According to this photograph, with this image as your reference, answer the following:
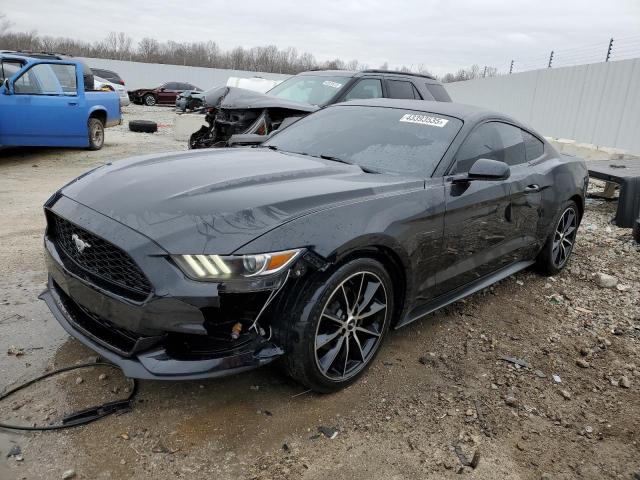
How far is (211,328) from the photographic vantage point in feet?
7.78

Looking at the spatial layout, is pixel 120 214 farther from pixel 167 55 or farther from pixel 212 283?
pixel 167 55

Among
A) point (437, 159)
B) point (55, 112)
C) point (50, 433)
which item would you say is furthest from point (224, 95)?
point (50, 433)

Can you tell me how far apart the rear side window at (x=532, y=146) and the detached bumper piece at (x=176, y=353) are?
3.02m

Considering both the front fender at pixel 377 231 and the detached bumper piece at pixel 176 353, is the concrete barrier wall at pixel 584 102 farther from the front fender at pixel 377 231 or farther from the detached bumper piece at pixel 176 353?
the detached bumper piece at pixel 176 353

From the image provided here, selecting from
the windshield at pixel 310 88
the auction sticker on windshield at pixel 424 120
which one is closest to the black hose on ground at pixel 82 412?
the auction sticker on windshield at pixel 424 120

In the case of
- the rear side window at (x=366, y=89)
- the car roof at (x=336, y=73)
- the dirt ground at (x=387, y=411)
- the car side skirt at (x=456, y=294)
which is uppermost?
the car roof at (x=336, y=73)

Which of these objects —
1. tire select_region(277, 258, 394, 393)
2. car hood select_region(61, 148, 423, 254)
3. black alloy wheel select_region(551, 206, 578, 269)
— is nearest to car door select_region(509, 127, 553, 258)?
black alloy wheel select_region(551, 206, 578, 269)

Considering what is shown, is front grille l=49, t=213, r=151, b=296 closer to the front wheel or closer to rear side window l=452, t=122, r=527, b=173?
rear side window l=452, t=122, r=527, b=173

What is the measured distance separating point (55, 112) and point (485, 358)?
9.03m

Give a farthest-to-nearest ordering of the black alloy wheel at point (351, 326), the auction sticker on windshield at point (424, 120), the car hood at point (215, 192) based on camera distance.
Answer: the auction sticker on windshield at point (424, 120) → the black alloy wheel at point (351, 326) → the car hood at point (215, 192)

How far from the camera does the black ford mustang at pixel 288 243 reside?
2320 mm

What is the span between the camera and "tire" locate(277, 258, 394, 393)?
8.27ft

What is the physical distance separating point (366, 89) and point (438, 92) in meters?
1.47

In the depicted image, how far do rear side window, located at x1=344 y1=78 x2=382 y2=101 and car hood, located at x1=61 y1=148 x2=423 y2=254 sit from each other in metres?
4.38
